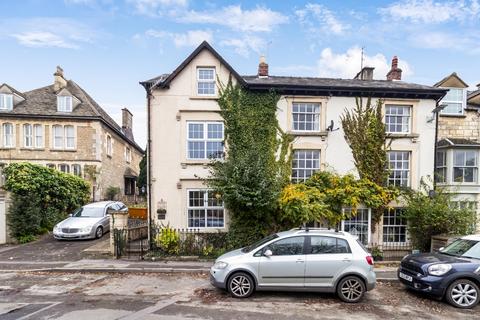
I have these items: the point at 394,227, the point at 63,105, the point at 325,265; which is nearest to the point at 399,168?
the point at 394,227

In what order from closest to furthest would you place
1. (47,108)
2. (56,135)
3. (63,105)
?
1. (56,135)
2. (63,105)
3. (47,108)

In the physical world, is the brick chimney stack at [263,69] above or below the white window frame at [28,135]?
above

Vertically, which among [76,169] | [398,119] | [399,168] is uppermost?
[398,119]

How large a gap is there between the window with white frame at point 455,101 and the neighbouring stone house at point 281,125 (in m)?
2.56

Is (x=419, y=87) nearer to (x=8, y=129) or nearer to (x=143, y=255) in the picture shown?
(x=143, y=255)

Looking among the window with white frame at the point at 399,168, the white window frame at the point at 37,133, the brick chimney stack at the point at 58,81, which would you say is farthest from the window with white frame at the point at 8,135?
the window with white frame at the point at 399,168

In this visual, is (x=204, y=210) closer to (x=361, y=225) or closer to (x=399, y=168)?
(x=361, y=225)

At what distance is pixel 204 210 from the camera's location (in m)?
12.8

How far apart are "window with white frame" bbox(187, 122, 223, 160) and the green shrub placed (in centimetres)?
876

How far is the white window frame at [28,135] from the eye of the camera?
2188 cm

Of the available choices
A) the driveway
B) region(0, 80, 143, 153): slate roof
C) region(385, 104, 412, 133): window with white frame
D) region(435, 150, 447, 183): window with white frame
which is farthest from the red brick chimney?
region(0, 80, 143, 153): slate roof

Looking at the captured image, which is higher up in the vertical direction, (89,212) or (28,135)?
(28,135)

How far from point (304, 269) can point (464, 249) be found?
4.81 m

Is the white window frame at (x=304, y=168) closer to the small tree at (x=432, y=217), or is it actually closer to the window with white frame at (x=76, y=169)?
the small tree at (x=432, y=217)
